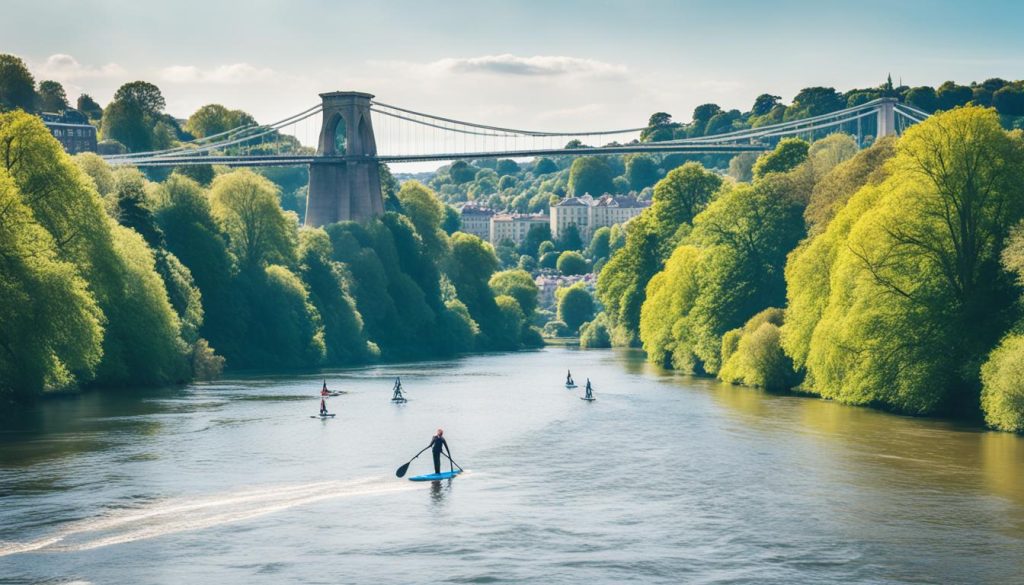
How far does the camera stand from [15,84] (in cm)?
12306

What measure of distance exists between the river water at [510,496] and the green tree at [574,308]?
332 feet

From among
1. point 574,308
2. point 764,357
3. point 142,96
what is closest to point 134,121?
point 142,96

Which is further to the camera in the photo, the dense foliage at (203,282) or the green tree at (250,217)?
the green tree at (250,217)

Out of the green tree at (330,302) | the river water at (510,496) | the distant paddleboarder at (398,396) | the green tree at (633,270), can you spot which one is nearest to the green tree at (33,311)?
the river water at (510,496)

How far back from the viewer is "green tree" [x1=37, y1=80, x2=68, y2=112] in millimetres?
146000

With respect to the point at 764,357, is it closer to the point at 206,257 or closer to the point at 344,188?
the point at 206,257

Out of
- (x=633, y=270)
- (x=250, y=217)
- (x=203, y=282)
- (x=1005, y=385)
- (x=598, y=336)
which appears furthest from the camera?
(x=598, y=336)

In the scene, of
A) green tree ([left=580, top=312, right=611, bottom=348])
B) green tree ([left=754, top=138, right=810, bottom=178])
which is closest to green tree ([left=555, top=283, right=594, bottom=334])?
green tree ([left=580, top=312, right=611, bottom=348])

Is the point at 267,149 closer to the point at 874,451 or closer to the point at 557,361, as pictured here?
the point at 557,361

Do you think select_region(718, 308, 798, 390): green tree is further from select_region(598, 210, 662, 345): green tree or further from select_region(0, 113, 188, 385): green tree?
select_region(598, 210, 662, 345): green tree

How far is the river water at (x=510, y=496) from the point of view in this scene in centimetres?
2438

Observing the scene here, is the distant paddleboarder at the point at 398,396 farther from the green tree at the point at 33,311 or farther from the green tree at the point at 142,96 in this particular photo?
the green tree at the point at 142,96

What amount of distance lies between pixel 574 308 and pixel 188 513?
125033 mm

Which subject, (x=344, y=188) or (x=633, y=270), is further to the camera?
(x=344, y=188)
